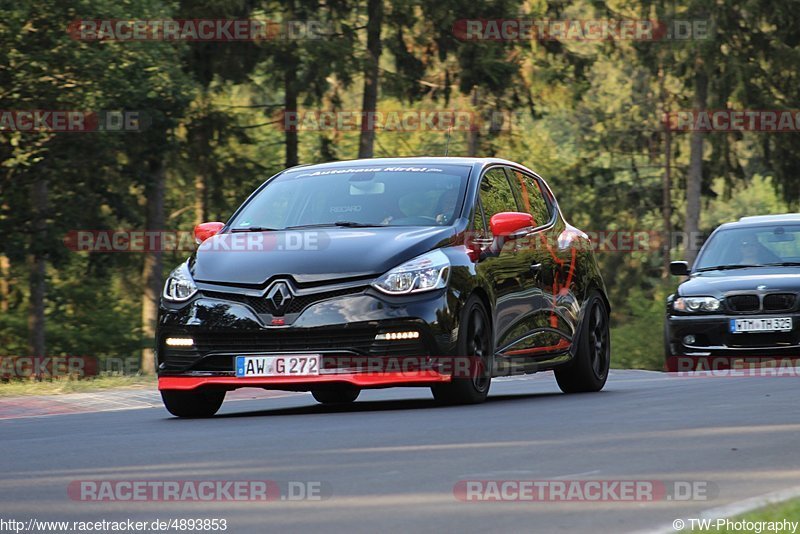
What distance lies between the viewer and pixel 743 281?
18.3 meters

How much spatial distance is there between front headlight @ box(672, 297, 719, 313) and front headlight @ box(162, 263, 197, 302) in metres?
7.77

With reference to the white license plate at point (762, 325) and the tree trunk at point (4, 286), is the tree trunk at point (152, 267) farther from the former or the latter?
the white license plate at point (762, 325)

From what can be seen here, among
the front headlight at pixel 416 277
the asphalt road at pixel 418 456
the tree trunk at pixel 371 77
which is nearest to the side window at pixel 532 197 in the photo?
the asphalt road at pixel 418 456

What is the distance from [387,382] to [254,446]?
2.12 metres

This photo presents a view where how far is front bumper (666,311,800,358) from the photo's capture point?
17938 millimetres

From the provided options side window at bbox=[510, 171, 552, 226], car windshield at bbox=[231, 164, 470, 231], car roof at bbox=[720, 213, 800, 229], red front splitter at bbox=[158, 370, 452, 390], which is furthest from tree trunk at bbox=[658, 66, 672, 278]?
red front splitter at bbox=[158, 370, 452, 390]

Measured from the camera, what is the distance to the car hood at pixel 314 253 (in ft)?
38.0

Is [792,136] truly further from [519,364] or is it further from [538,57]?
[519,364]

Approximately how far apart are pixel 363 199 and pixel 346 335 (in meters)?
1.61

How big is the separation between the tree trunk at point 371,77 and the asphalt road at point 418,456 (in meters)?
26.4

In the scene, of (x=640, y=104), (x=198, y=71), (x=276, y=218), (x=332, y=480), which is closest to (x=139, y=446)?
(x=332, y=480)

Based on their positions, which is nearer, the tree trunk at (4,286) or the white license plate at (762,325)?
the white license plate at (762,325)

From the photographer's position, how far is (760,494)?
7543 millimetres

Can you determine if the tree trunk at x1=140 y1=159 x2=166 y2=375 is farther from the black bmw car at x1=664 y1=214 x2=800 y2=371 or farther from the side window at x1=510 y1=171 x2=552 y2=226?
the side window at x1=510 y1=171 x2=552 y2=226
